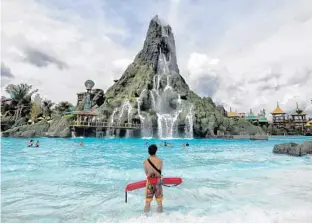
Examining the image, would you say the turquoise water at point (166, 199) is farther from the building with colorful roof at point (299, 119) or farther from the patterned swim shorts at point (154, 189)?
the building with colorful roof at point (299, 119)

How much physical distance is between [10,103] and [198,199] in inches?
3176

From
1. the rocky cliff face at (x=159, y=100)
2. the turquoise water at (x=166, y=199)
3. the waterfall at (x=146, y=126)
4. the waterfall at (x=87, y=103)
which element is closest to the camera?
the turquoise water at (x=166, y=199)

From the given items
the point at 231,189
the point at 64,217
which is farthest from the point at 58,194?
the point at 231,189

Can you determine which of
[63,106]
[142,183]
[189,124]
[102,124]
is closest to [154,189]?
[142,183]

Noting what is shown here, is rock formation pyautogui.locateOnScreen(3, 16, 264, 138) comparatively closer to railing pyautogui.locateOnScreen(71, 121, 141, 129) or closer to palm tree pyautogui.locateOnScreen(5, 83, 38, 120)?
railing pyautogui.locateOnScreen(71, 121, 141, 129)

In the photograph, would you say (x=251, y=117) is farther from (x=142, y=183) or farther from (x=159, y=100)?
(x=142, y=183)

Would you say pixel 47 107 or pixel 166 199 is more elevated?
pixel 47 107

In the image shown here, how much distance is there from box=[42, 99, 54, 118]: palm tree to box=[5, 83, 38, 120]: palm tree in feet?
14.2

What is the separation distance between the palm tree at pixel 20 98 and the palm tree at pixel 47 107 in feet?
14.2

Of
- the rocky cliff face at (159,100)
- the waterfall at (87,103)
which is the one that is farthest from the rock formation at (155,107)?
the waterfall at (87,103)

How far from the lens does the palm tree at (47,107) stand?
7346cm

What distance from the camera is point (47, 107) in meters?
76.2

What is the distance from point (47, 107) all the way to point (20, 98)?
7980 millimetres

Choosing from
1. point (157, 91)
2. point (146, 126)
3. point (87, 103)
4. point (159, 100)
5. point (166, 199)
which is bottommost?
point (166, 199)
